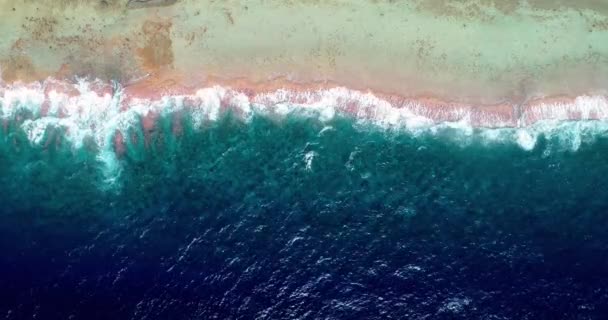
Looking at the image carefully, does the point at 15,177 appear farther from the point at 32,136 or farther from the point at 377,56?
the point at 377,56

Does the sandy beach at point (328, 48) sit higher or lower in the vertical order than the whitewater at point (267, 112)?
higher

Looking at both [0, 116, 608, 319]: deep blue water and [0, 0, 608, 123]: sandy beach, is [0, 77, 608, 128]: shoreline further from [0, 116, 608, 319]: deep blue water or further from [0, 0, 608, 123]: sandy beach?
[0, 116, 608, 319]: deep blue water

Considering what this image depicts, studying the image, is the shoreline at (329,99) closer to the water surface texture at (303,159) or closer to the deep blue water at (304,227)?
the water surface texture at (303,159)

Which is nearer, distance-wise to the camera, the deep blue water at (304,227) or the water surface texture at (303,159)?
the deep blue water at (304,227)

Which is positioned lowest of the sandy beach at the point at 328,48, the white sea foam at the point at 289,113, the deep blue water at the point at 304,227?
the deep blue water at the point at 304,227

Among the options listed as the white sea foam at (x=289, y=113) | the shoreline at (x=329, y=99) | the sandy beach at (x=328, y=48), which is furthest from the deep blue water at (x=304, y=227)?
the sandy beach at (x=328, y=48)

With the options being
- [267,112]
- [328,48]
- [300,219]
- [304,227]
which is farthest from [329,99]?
[304,227]

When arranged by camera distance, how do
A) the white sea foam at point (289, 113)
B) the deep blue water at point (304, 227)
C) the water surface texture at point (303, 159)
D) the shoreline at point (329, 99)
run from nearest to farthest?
the deep blue water at point (304, 227) < the water surface texture at point (303, 159) < the white sea foam at point (289, 113) < the shoreline at point (329, 99)

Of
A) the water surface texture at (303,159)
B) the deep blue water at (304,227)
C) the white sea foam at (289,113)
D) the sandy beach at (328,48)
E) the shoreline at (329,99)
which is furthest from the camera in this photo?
the sandy beach at (328,48)
